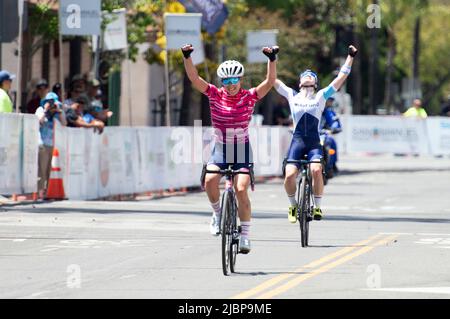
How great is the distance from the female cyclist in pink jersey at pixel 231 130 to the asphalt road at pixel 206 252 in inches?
22.8

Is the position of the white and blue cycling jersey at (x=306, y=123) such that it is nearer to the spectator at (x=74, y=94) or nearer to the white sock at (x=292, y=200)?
the white sock at (x=292, y=200)

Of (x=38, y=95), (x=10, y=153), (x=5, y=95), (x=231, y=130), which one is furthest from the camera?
(x=38, y=95)

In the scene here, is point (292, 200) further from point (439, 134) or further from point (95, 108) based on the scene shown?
point (439, 134)

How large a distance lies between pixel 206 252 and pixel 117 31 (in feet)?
50.4

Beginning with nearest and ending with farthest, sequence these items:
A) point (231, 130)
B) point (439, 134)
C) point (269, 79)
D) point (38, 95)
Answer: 1. point (231, 130)
2. point (269, 79)
3. point (38, 95)
4. point (439, 134)

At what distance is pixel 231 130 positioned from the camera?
552 inches

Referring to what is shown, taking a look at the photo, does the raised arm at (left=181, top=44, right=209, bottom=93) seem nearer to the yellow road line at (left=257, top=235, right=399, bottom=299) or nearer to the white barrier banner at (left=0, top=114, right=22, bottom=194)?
the yellow road line at (left=257, top=235, right=399, bottom=299)

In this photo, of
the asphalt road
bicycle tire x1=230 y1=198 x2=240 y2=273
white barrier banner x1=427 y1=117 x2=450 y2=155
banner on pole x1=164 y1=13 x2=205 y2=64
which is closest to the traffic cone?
the asphalt road

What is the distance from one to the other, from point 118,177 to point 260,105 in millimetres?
34102

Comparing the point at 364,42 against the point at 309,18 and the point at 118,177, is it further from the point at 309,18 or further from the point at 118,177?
the point at 118,177

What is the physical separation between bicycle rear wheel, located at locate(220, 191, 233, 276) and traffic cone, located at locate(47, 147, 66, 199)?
412 inches

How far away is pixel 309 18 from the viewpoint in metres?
58.1

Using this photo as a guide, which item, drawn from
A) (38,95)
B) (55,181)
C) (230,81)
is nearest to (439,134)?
(38,95)
